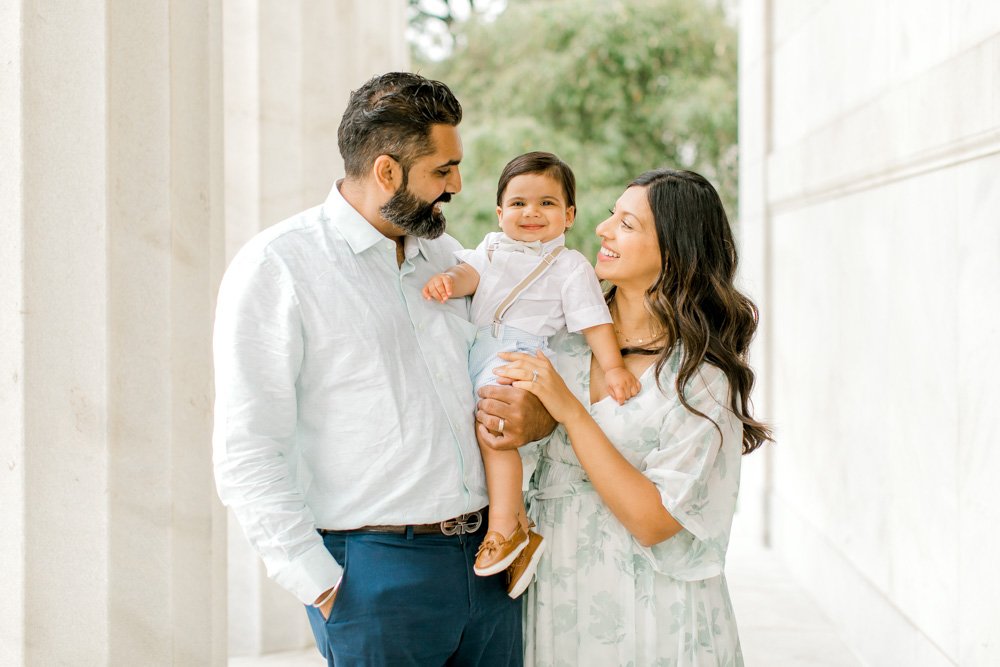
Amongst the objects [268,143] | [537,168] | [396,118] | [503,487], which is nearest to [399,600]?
[503,487]

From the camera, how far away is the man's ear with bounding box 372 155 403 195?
7.22ft

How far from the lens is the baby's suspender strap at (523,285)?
2.60 metres

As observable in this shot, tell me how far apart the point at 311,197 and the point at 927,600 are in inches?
112

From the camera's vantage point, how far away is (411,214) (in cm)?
222

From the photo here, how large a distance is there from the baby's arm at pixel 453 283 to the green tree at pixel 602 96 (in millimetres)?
9568

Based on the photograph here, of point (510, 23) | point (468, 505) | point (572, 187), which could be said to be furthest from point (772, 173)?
point (510, 23)

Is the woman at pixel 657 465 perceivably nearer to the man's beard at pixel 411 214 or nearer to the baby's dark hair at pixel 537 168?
the baby's dark hair at pixel 537 168

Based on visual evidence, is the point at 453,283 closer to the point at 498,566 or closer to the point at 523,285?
the point at 523,285

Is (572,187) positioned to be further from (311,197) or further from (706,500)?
(311,197)

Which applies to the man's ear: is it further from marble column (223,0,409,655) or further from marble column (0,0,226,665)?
marble column (223,0,409,655)

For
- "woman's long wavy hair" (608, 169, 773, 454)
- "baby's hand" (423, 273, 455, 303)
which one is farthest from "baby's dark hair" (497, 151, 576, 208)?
"baby's hand" (423, 273, 455, 303)

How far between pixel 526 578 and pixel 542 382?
0.45m

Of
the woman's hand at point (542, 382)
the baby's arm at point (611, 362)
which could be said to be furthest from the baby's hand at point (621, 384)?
the woman's hand at point (542, 382)

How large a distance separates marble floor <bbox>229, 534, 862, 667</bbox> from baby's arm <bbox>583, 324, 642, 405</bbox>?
224 centimetres
